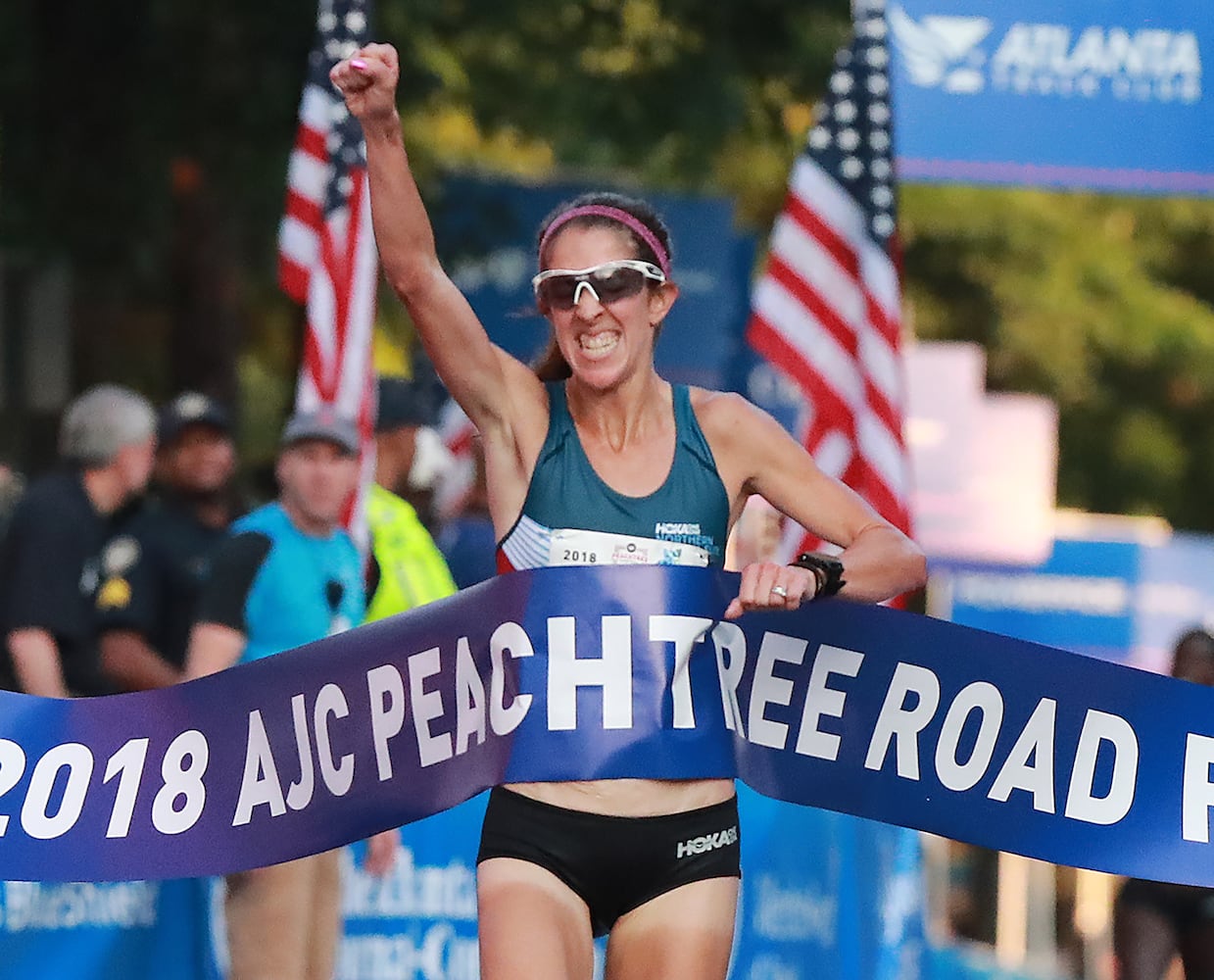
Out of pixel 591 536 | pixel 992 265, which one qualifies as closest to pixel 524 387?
pixel 591 536

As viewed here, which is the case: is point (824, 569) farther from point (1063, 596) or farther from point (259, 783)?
point (1063, 596)

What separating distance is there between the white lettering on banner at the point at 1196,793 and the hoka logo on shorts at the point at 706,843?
1.05 m

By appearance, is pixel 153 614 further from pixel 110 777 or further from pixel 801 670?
pixel 801 670

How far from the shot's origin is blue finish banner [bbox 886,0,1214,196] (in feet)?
32.1

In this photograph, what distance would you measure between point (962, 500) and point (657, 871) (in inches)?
513

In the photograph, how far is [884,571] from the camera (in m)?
5.12

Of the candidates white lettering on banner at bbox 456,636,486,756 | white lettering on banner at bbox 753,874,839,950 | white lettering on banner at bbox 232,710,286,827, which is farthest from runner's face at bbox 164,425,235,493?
white lettering on banner at bbox 456,636,486,756

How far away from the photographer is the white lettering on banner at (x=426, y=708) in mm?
5359

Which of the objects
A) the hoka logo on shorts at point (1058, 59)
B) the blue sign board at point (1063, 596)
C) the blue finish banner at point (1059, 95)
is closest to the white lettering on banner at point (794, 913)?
the blue finish banner at point (1059, 95)

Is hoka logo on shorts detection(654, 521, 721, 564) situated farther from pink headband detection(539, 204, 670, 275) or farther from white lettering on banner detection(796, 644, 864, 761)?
pink headband detection(539, 204, 670, 275)

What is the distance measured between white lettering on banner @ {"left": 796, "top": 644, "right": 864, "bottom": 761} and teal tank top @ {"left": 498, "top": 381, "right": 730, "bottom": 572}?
0.42 meters

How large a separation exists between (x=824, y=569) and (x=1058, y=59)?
17.6 feet

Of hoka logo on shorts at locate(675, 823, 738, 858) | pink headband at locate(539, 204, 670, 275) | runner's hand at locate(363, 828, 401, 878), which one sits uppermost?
pink headband at locate(539, 204, 670, 275)

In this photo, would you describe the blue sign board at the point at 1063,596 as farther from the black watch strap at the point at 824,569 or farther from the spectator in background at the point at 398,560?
the black watch strap at the point at 824,569
